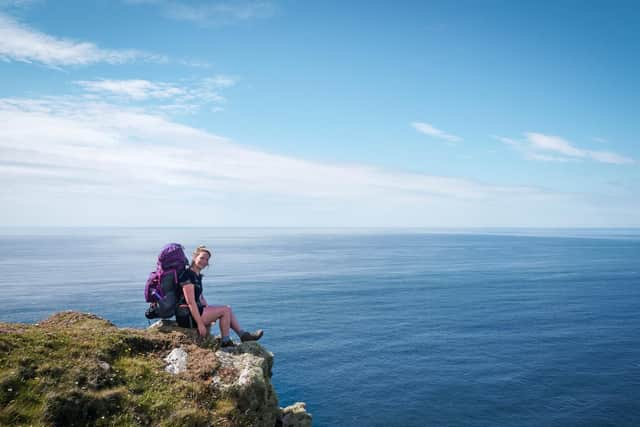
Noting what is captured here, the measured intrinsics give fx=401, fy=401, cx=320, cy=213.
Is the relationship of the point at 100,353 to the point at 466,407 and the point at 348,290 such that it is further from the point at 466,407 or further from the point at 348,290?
the point at 348,290

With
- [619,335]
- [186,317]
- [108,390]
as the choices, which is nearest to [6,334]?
[108,390]

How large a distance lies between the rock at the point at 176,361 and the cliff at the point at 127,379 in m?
0.04

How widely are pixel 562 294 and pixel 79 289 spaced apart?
102584 millimetres

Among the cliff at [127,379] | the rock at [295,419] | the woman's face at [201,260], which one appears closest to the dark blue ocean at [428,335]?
the rock at [295,419]

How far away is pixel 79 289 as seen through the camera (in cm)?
8519

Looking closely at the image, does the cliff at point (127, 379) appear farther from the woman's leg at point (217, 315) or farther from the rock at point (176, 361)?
the woman's leg at point (217, 315)

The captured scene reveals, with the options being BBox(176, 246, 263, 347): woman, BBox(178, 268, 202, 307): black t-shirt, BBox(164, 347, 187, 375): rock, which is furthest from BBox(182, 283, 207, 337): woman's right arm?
BBox(164, 347, 187, 375): rock

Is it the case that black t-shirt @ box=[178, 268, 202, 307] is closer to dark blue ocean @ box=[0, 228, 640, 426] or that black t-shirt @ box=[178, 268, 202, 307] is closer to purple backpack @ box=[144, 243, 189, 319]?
purple backpack @ box=[144, 243, 189, 319]

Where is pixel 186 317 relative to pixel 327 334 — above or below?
above

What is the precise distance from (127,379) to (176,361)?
1797 millimetres

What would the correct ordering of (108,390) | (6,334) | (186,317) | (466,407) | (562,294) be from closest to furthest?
(108,390), (6,334), (186,317), (466,407), (562,294)

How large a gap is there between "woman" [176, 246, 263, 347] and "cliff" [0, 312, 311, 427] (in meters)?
0.52

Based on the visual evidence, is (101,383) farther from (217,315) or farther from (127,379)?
(217,315)

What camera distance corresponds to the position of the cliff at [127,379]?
12328 millimetres
